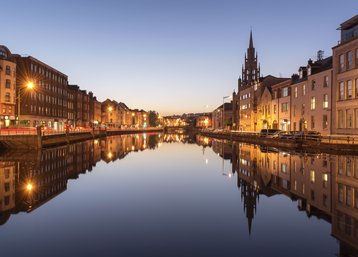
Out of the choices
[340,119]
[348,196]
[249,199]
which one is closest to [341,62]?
[340,119]

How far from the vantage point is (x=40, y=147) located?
48.2 meters

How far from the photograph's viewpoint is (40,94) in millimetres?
93625

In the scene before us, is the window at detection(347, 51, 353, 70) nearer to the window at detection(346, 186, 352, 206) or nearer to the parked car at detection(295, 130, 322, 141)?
the parked car at detection(295, 130, 322, 141)

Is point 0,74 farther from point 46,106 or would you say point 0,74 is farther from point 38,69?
point 46,106

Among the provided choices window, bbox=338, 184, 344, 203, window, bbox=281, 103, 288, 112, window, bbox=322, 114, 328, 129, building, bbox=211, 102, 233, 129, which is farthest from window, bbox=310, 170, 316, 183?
building, bbox=211, 102, 233, 129

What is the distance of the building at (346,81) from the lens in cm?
4691

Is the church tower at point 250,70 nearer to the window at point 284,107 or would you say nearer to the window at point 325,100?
the window at point 284,107

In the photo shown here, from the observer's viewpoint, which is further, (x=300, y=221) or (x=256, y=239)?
(x=300, y=221)

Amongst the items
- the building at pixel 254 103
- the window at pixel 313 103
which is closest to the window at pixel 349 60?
the window at pixel 313 103

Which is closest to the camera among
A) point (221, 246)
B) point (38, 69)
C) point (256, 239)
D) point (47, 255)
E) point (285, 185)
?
point (47, 255)

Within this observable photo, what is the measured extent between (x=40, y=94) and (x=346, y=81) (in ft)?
258

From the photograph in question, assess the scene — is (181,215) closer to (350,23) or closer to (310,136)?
(310,136)

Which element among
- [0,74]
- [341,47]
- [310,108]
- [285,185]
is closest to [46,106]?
[0,74]

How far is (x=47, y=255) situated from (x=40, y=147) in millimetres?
42387
